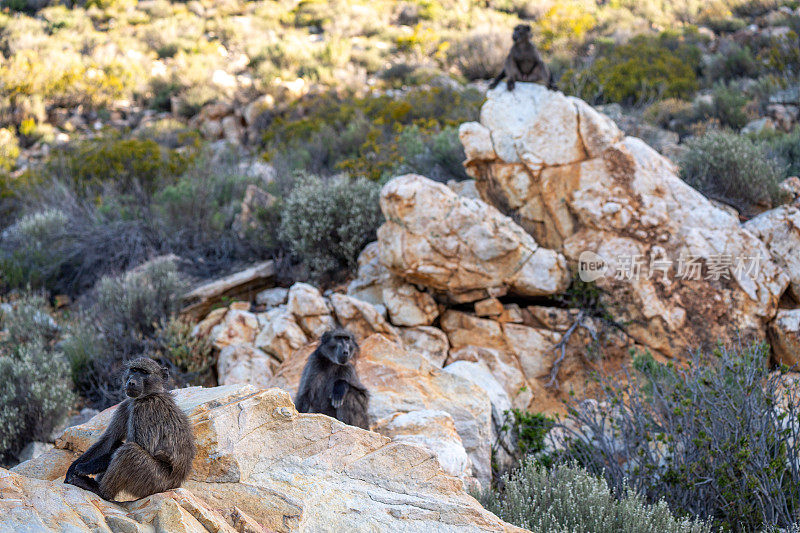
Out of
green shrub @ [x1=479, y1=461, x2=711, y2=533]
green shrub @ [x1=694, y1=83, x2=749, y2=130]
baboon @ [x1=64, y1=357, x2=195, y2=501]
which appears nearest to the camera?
baboon @ [x1=64, y1=357, x2=195, y2=501]

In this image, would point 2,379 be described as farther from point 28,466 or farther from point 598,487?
point 598,487

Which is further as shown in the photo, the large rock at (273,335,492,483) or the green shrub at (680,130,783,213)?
the green shrub at (680,130,783,213)

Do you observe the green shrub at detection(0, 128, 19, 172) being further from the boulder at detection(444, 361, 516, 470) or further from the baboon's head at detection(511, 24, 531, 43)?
the boulder at detection(444, 361, 516, 470)

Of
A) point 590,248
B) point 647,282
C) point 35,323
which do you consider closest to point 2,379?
Answer: point 35,323

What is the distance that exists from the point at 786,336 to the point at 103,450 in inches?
252

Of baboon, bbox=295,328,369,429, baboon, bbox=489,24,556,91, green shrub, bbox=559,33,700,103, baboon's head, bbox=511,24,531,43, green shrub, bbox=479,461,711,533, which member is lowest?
green shrub, bbox=559,33,700,103

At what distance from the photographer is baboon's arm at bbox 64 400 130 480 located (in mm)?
2736

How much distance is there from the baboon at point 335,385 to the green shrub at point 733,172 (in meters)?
6.28

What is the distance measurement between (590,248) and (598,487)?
3675mm

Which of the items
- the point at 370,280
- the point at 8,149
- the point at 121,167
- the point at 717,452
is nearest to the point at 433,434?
the point at 717,452

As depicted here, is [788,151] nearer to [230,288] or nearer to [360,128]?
[360,128]

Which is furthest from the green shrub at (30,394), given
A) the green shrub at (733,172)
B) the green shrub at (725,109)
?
the green shrub at (725,109)

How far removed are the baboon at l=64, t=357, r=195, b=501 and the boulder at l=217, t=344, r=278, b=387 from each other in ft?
9.29

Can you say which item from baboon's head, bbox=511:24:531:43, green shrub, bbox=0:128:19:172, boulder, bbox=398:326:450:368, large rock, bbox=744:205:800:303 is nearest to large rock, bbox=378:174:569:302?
boulder, bbox=398:326:450:368
